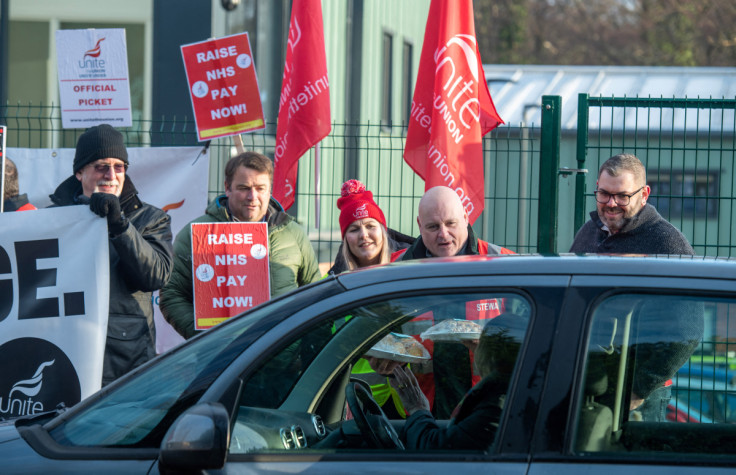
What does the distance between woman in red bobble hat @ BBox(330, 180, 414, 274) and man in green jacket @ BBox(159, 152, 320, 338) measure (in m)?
0.36

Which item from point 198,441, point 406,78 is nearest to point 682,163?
point 198,441

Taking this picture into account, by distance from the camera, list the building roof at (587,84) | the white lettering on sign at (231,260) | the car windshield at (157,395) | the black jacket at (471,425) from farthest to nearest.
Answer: the building roof at (587,84), the white lettering on sign at (231,260), the car windshield at (157,395), the black jacket at (471,425)

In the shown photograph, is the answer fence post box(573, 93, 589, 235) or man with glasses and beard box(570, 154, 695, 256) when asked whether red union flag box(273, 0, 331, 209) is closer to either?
fence post box(573, 93, 589, 235)

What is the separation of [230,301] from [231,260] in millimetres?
221

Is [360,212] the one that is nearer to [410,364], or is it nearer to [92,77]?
[410,364]

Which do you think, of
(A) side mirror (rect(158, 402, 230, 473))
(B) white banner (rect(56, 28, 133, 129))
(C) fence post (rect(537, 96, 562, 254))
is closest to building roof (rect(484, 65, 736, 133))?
(C) fence post (rect(537, 96, 562, 254))

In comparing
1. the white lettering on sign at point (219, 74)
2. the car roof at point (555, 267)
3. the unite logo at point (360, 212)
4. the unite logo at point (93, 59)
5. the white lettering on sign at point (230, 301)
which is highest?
the unite logo at point (93, 59)

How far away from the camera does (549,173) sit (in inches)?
252

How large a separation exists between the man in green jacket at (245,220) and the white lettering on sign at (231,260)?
7.3 inches

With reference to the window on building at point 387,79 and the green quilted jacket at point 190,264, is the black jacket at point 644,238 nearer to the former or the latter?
the green quilted jacket at point 190,264

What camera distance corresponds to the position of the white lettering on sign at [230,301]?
5.07 m

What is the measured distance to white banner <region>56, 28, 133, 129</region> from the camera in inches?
256

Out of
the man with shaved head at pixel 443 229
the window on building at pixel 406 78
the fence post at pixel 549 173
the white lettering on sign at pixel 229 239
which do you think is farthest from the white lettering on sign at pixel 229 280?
the window on building at pixel 406 78

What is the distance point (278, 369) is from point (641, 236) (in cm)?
270
